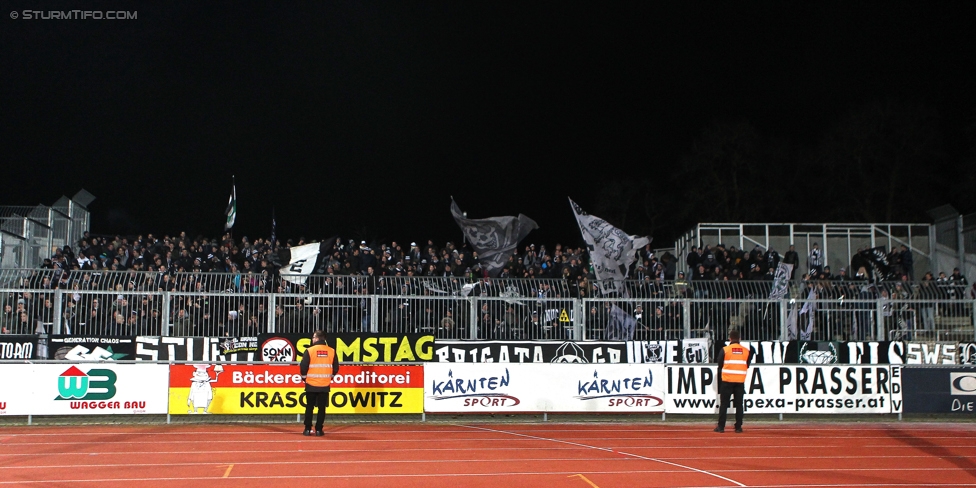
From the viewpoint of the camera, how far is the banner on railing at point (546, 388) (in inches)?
630

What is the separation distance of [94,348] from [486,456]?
1027cm

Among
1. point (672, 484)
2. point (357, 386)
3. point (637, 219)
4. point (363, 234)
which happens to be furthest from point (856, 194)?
point (672, 484)

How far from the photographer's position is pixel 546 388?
16.1m

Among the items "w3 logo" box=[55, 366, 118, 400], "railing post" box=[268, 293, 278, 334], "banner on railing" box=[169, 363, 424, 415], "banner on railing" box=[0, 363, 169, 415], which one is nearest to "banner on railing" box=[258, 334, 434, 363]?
"railing post" box=[268, 293, 278, 334]

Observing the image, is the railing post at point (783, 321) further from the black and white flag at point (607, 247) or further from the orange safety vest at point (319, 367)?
the orange safety vest at point (319, 367)

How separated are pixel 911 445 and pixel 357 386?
9346 mm

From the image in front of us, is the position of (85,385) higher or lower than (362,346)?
lower

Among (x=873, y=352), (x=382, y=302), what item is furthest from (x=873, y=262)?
(x=382, y=302)

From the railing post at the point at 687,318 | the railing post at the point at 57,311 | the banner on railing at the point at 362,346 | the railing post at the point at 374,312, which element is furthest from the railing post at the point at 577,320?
the railing post at the point at 57,311

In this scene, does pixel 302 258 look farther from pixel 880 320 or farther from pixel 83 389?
pixel 880 320

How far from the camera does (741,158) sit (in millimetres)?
42625

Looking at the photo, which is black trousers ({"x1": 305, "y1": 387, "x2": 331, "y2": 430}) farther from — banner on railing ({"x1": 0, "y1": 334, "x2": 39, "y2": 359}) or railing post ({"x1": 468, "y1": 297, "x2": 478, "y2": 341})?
banner on railing ({"x1": 0, "y1": 334, "x2": 39, "y2": 359})

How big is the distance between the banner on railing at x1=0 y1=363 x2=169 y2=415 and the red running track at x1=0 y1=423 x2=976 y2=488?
1.64 feet

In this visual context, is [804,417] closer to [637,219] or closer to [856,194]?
[856,194]
